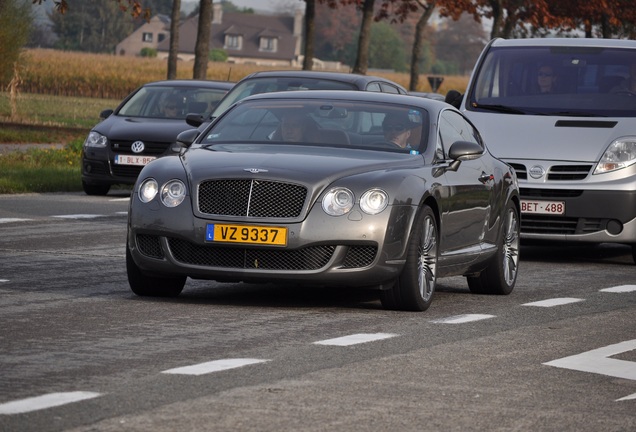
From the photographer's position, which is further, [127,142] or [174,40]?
[174,40]

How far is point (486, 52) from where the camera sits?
18.0 meters

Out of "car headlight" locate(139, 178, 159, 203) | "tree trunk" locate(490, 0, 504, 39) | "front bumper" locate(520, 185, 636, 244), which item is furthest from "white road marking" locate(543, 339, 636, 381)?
"tree trunk" locate(490, 0, 504, 39)

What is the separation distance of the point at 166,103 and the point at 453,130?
12.7 metres

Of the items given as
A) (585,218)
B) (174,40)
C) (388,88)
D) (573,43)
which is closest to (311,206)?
(585,218)

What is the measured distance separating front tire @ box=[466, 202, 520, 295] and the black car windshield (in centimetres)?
138

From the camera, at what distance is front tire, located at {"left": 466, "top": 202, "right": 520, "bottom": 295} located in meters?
12.9

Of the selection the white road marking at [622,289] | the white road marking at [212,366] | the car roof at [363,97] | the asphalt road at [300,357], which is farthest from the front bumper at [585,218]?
the white road marking at [212,366]

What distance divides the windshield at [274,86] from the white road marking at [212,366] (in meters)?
11.2

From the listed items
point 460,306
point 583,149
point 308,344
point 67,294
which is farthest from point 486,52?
point 308,344

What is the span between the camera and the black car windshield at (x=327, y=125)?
469 inches

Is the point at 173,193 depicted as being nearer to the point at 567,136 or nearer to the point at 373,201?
the point at 373,201

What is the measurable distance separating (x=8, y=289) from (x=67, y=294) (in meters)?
0.45

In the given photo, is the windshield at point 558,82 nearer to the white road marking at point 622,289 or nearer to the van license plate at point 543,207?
the van license plate at point 543,207

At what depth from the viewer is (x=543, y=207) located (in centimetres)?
1616
